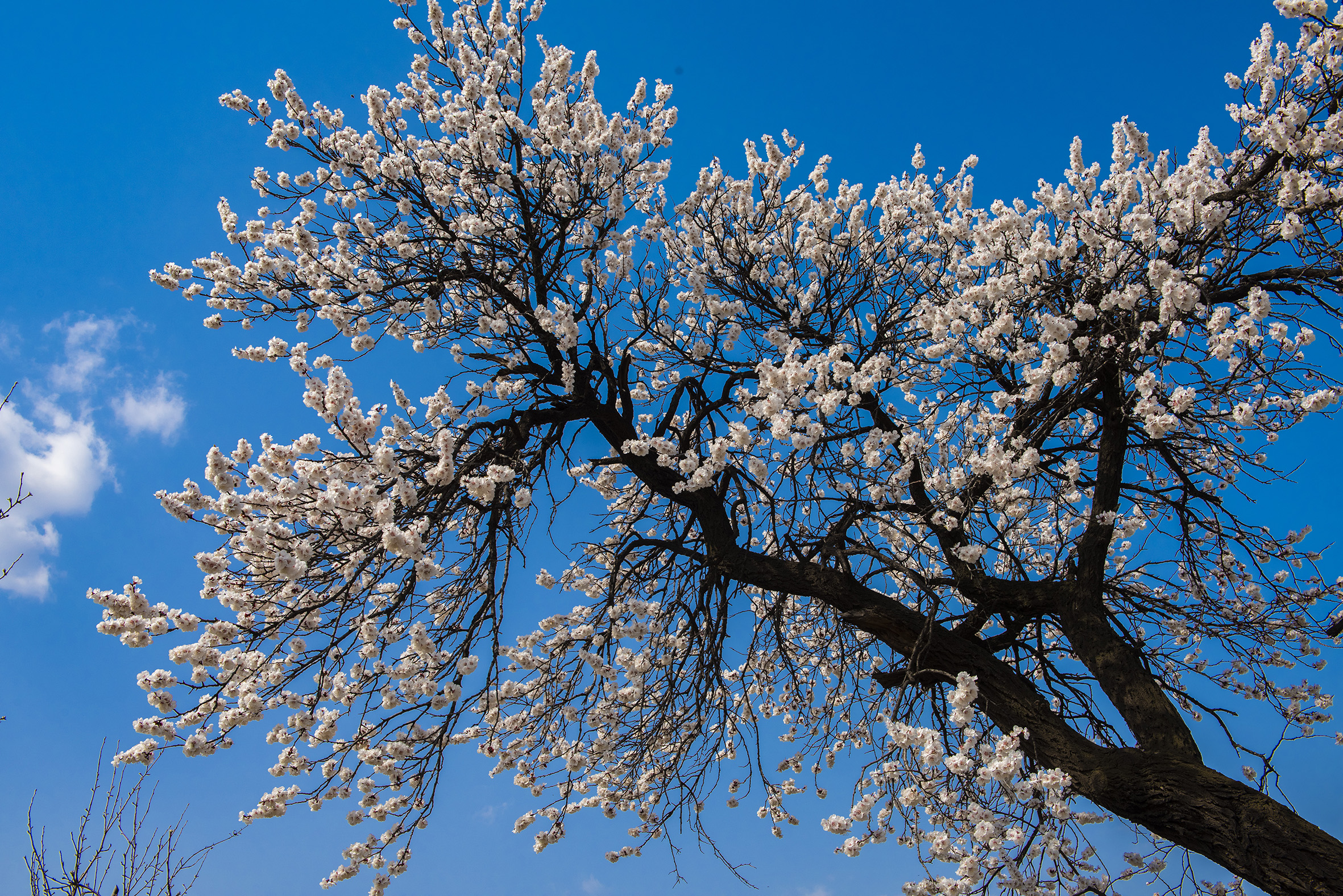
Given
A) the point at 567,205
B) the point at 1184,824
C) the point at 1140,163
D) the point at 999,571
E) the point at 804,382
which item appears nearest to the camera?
the point at 1184,824

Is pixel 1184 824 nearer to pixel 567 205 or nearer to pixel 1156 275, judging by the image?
pixel 1156 275

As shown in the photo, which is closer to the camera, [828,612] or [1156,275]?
[1156,275]

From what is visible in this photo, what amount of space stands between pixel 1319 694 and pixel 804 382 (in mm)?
4859

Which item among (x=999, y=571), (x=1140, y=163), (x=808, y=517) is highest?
(x=1140, y=163)

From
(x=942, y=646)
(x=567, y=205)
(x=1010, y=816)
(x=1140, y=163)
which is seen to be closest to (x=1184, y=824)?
(x=1010, y=816)

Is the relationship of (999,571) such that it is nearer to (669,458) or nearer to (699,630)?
(699,630)

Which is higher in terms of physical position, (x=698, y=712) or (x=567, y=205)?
(x=567, y=205)

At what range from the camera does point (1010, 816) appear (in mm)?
4004

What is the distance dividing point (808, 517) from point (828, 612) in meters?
1.03

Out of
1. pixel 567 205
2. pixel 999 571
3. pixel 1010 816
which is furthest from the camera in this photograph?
pixel 999 571

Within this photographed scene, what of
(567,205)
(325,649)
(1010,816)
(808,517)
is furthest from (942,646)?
(567,205)

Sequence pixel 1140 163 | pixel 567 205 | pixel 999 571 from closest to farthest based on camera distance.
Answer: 1. pixel 1140 163
2. pixel 567 205
3. pixel 999 571

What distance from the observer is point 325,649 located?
408 centimetres

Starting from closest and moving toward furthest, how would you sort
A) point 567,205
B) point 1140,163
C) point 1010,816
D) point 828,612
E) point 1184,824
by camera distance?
point 1184,824
point 1010,816
point 1140,163
point 567,205
point 828,612
